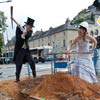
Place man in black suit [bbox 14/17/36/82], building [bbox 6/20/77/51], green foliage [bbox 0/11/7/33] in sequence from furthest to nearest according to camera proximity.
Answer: building [bbox 6/20/77/51], green foliage [bbox 0/11/7/33], man in black suit [bbox 14/17/36/82]

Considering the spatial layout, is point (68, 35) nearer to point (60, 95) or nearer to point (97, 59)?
point (97, 59)

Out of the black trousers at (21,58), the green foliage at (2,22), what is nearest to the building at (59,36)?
the green foliage at (2,22)

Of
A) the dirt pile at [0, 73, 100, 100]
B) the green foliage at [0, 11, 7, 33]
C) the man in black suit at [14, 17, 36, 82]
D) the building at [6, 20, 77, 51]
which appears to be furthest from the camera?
the building at [6, 20, 77, 51]

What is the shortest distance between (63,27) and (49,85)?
8812cm

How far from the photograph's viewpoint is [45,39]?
103 metres

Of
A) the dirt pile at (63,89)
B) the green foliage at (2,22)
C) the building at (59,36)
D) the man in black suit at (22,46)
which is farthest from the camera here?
the building at (59,36)

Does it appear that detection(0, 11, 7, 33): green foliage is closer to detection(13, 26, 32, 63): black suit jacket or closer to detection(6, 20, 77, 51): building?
detection(6, 20, 77, 51): building

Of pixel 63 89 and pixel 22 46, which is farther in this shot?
pixel 22 46

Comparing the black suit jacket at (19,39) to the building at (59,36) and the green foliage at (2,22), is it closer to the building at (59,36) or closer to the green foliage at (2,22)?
the green foliage at (2,22)

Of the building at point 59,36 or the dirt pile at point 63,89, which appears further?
the building at point 59,36

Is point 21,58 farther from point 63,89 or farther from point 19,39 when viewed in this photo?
point 63,89

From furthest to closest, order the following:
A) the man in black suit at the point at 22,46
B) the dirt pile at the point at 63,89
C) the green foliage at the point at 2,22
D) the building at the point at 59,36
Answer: the building at the point at 59,36, the green foliage at the point at 2,22, the man in black suit at the point at 22,46, the dirt pile at the point at 63,89

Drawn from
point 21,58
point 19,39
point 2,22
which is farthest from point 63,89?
point 2,22

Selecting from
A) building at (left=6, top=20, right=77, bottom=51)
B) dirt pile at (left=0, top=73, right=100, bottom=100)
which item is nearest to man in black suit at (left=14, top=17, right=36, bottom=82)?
dirt pile at (left=0, top=73, right=100, bottom=100)
